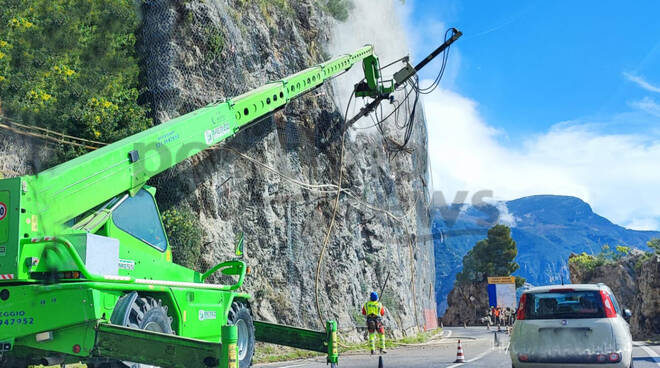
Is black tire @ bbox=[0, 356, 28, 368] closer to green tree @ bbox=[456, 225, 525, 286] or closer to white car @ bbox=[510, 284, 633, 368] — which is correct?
white car @ bbox=[510, 284, 633, 368]

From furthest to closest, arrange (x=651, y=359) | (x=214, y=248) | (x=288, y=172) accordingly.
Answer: (x=288, y=172)
(x=214, y=248)
(x=651, y=359)

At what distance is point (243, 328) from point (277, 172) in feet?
31.5

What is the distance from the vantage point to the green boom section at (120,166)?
6.42 metres

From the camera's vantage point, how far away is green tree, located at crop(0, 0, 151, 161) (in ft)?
48.4

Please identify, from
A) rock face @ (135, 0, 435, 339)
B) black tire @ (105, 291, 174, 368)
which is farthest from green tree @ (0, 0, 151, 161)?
black tire @ (105, 291, 174, 368)

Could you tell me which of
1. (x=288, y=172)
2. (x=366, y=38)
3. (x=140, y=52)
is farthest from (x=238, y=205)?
(x=366, y=38)

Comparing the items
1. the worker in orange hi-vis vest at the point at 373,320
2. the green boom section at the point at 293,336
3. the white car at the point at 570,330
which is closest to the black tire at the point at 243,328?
the green boom section at the point at 293,336

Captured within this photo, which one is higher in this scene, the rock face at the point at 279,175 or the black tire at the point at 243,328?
the rock face at the point at 279,175

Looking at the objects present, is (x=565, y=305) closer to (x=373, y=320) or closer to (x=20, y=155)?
(x=373, y=320)

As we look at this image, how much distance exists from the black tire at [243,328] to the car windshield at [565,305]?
465 centimetres

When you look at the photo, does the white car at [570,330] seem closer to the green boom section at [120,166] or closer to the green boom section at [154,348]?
the green boom section at [154,348]

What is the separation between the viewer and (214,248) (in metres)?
16.8

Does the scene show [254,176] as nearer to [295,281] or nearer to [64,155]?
[295,281]

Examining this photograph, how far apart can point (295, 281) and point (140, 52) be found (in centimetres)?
921
